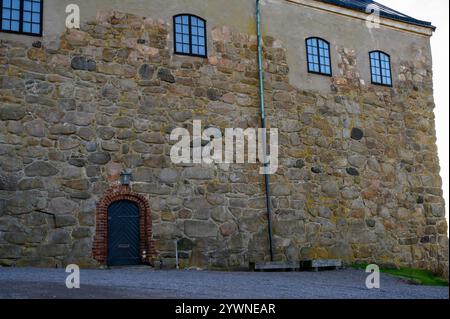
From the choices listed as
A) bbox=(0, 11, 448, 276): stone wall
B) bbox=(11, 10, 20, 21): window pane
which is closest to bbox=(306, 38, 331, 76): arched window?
bbox=(0, 11, 448, 276): stone wall

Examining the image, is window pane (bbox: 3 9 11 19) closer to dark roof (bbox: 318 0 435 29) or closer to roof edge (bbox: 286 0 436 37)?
roof edge (bbox: 286 0 436 37)

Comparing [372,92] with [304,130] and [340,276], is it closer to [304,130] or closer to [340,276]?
[304,130]

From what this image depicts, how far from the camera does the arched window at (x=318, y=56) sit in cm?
1577

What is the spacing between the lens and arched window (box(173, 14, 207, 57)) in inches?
544

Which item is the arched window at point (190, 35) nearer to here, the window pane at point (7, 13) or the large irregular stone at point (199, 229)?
the window pane at point (7, 13)

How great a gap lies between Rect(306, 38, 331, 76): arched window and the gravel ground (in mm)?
6797

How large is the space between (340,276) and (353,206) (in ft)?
12.3

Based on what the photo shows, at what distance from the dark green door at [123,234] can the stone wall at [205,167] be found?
456 millimetres

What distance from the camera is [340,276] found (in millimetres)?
12172

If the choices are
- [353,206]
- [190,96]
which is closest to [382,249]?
[353,206]

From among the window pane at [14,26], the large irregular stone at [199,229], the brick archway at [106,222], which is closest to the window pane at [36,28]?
the window pane at [14,26]

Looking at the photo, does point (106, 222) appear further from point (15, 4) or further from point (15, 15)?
point (15, 4)

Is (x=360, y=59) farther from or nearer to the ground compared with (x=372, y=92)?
farther from the ground
